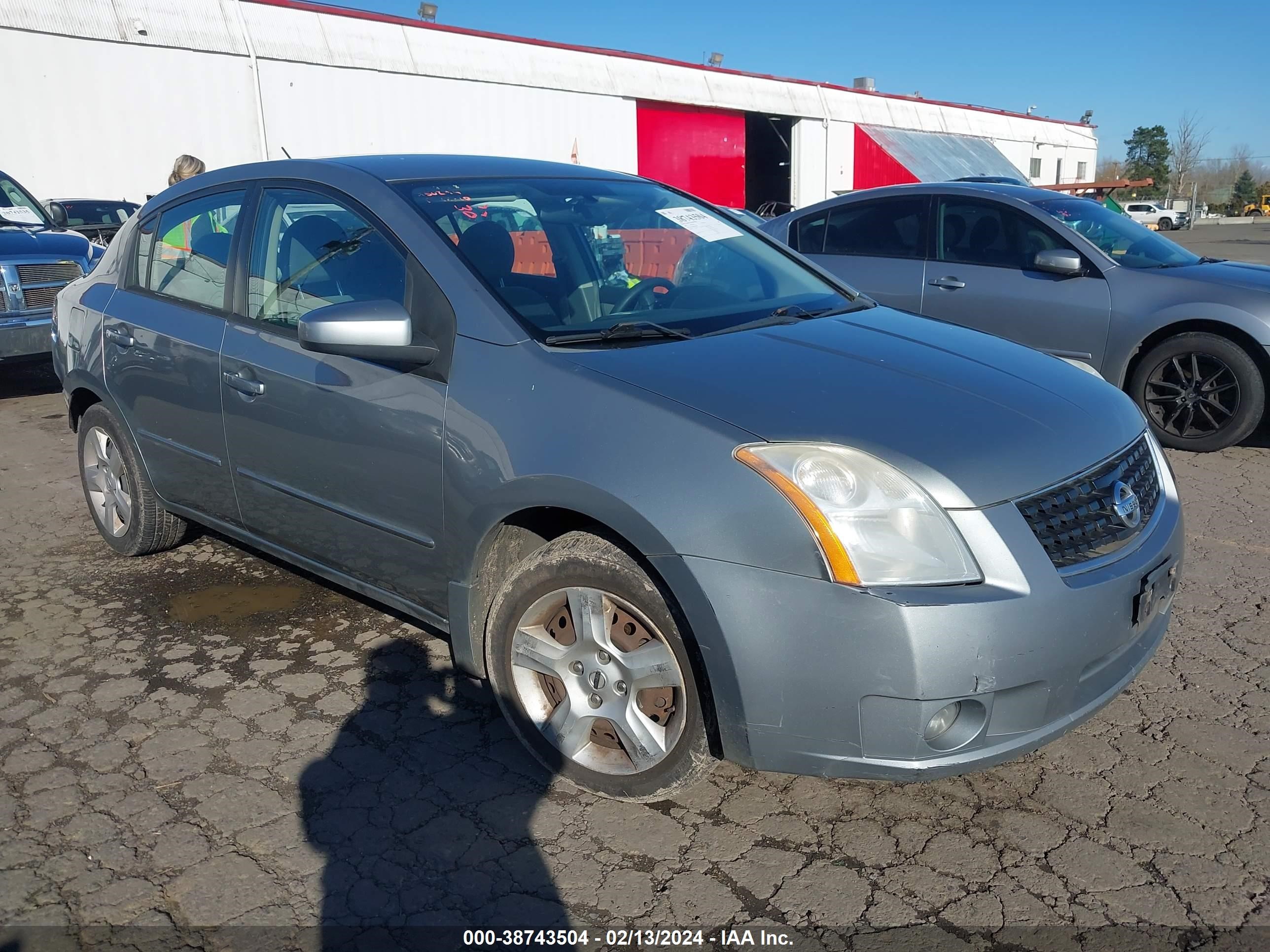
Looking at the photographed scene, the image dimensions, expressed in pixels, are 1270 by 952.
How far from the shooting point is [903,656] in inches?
86.8

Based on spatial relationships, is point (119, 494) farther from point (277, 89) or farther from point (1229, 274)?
point (277, 89)

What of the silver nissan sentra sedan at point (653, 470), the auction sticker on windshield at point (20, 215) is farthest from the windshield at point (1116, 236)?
the auction sticker on windshield at point (20, 215)

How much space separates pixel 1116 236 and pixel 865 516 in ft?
17.6

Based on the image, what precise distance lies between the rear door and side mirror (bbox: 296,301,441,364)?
4.64 meters

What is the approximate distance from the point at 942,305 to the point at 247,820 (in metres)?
5.54

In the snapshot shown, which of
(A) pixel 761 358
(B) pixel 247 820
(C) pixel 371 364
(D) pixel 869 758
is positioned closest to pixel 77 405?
(C) pixel 371 364

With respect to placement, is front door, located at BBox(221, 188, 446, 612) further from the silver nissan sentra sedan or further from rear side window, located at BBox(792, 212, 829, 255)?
rear side window, located at BBox(792, 212, 829, 255)

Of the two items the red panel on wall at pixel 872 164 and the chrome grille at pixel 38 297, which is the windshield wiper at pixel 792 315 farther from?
the red panel on wall at pixel 872 164

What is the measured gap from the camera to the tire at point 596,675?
252 centimetres

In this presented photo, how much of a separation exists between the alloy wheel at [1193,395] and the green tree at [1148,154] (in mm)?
96455

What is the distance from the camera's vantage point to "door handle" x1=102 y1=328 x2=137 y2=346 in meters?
4.15

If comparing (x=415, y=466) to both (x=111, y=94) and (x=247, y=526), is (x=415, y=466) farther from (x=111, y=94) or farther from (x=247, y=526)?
(x=111, y=94)

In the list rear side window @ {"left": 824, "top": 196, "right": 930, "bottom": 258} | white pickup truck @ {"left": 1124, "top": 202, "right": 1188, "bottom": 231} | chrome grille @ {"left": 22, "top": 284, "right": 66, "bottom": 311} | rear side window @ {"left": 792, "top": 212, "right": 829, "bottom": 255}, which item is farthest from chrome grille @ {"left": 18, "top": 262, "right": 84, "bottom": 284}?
white pickup truck @ {"left": 1124, "top": 202, "right": 1188, "bottom": 231}

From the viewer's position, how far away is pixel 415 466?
9.77 feet
